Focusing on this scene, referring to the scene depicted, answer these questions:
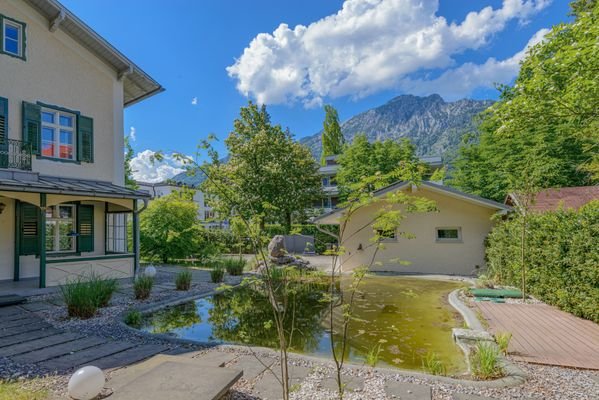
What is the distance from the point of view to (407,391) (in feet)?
10.7

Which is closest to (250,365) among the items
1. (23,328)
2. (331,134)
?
(23,328)

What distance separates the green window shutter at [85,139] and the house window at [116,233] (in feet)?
7.04

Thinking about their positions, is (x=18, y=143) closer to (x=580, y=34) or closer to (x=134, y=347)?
(x=134, y=347)

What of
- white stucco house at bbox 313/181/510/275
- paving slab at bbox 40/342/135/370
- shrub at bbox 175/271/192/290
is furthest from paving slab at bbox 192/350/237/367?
white stucco house at bbox 313/181/510/275

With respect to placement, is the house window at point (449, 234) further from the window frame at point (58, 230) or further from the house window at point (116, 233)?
the window frame at point (58, 230)

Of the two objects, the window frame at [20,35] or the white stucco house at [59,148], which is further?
the window frame at [20,35]

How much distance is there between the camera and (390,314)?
7074 mm

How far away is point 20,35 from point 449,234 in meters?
16.0

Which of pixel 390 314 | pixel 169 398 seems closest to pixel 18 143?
pixel 169 398

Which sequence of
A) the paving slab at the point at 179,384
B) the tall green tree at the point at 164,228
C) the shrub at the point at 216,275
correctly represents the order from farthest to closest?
the tall green tree at the point at 164,228
the shrub at the point at 216,275
the paving slab at the point at 179,384

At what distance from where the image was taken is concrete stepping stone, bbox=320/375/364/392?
3.34m

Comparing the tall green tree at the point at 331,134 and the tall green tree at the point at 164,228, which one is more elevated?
the tall green tree at the point at 331,134

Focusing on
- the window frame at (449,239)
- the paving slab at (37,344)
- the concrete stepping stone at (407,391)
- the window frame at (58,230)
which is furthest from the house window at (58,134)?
the window frame at (449,239)

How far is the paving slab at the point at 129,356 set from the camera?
4039 millimetres
